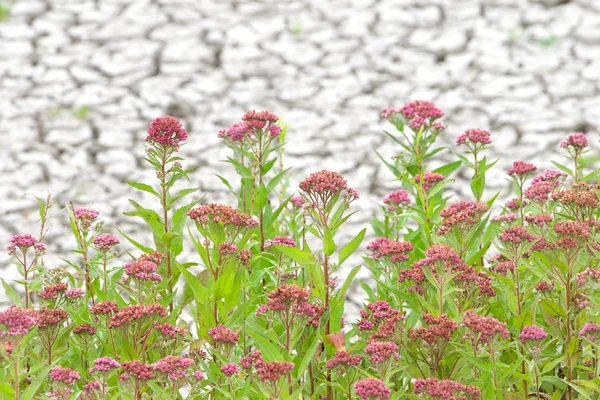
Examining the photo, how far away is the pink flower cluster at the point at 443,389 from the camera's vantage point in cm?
161

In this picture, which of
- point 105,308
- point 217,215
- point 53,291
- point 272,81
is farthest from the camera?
point 272,81

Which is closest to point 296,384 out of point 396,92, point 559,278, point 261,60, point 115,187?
point 559,278

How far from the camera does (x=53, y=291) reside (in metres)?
2.16

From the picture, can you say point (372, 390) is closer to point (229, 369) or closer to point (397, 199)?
point (229, 369)

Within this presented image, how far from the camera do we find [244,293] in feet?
7.39

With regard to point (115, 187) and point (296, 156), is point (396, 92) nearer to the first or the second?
point (296, 156)

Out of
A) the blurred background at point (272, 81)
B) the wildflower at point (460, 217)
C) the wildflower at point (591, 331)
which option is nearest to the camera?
the wildflower at point (591, 331)

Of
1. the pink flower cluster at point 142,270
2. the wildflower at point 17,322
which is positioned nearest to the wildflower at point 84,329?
the pink flower cluster at point 142,270

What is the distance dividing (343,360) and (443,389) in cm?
24

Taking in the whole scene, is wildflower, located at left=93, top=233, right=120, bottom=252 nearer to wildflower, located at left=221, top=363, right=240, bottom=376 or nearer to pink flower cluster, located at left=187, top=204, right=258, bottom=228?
pink flower cluster, located at left=187, top=204, right=258, bottom=228

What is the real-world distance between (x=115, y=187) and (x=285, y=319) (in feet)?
14.2

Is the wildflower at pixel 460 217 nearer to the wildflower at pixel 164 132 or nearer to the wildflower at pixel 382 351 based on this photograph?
the wildflower at pixel 382 351

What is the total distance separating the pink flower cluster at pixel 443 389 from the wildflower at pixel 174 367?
0.44 m

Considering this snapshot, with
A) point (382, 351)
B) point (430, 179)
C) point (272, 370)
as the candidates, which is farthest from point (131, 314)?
point (430, 179)
